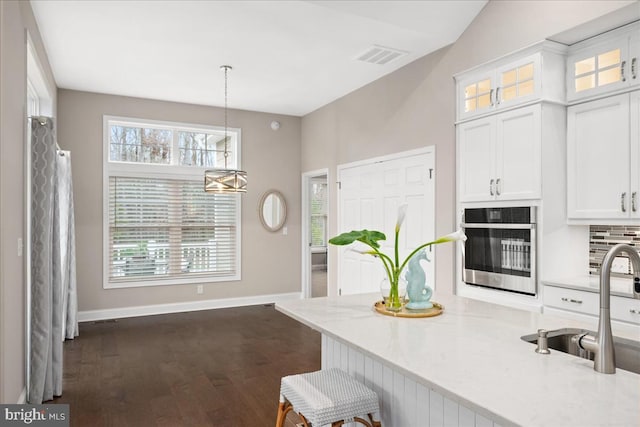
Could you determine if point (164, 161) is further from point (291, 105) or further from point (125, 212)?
point (291, 105)

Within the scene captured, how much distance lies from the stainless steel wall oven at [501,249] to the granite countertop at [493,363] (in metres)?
1.26

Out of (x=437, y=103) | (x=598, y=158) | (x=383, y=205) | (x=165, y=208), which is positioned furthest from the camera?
(x=165, y=208)

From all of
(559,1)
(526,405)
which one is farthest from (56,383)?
(559,1)

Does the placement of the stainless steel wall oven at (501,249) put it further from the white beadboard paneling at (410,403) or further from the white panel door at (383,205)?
the white beadboard paneling at (410,403)

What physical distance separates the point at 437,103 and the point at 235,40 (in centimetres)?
203

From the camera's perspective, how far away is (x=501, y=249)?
11.7ft

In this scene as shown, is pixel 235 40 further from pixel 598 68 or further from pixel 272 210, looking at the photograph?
pixel 272 210

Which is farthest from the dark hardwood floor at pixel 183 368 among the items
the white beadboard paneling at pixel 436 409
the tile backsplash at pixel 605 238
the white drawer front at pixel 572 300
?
the tile backsplash at pixel 605 238

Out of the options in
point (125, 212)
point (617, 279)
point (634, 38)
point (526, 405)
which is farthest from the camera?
point (125, 212)

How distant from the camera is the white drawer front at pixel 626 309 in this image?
266 cm

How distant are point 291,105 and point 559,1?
3.95 metres

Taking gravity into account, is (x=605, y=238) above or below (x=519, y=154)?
below

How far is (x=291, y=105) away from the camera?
647 cm

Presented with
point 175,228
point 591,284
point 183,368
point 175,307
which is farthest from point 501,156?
point 175,307
